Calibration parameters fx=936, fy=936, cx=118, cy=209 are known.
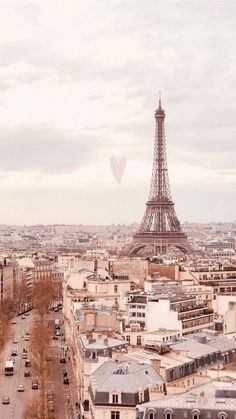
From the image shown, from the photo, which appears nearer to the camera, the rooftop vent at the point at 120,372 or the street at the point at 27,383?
the rooftop vent at the point at 120,372

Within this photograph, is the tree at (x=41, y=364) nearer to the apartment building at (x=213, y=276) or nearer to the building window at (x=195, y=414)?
the building window at (x=195, y=414)

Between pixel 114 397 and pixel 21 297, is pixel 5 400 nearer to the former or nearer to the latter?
pixel 114 397

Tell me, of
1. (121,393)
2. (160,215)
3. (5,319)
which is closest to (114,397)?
A: (121,393)

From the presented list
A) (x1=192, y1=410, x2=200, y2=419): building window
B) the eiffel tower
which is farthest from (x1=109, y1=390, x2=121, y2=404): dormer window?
the eiffel tower

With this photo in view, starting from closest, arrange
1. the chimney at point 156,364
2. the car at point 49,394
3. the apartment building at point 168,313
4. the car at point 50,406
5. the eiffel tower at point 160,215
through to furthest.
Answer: the chimney at point 156,364
the car at point 50,406
the car at point 49,394
the apartment building at point 168,313
the eiffel tower at point 160,215

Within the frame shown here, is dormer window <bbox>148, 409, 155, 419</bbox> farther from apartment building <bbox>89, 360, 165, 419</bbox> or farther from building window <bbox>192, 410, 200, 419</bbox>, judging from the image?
apartment building <bbox>89, 360, 165, 419</bbox>

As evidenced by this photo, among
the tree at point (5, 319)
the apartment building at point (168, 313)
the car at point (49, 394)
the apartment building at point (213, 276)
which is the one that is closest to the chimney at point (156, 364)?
the car at point (49, 394)

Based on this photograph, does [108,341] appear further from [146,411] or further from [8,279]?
[8,279]
